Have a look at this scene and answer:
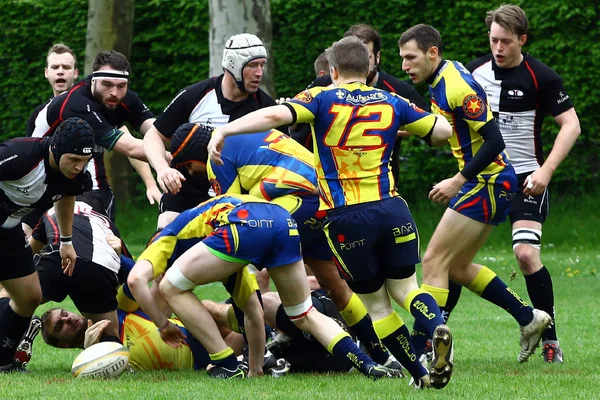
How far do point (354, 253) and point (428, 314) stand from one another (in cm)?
53

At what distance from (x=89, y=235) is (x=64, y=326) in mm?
688

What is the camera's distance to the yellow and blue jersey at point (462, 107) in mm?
6859

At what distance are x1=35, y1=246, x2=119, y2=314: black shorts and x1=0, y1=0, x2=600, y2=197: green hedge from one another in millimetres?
9787

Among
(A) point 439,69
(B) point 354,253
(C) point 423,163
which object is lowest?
(C) point 423,163

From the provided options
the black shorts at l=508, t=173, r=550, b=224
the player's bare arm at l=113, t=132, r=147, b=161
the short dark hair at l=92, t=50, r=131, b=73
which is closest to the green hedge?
the black shorts at l=508, t=173, r=550, b=224

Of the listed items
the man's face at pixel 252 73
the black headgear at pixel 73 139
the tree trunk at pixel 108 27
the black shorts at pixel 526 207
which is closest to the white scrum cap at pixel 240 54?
the man's face at pixel 252 73

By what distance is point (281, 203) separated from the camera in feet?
23.1

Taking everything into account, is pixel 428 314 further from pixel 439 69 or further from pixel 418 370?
pixel 439 69

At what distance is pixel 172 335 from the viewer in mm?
6645

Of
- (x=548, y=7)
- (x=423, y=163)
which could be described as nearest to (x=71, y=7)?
(x=423, y=163)

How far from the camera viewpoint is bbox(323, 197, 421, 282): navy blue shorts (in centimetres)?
600

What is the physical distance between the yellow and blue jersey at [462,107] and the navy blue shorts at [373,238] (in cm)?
108

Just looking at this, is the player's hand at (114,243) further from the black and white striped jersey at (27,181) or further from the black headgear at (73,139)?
the black headgear at (73,139)

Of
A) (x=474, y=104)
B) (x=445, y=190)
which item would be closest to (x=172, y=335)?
(x=445, y=190)
